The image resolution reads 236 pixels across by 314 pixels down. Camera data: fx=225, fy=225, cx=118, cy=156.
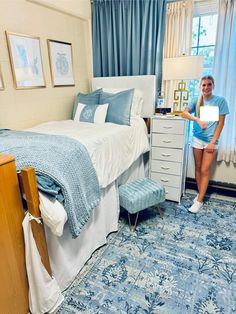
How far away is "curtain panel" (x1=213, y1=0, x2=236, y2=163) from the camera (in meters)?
2.39

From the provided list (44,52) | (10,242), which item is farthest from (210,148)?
(44,52)

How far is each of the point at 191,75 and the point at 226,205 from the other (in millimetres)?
1552

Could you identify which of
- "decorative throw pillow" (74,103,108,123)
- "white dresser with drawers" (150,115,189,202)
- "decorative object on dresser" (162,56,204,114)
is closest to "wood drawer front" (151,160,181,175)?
"white dresser with drawers" (150,115,189,202)

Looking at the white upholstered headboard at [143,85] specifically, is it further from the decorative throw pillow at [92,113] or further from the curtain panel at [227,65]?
the curtain panel at [227,65]

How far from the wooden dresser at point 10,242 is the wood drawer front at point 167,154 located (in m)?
1.77

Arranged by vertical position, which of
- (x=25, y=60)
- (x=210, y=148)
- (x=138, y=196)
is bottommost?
(x=138, y=196)

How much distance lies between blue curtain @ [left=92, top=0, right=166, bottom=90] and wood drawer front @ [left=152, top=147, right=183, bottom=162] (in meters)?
0.98

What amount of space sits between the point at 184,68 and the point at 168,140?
804 millimetres

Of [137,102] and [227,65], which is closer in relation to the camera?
[227,65]

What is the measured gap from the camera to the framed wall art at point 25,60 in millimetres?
2293

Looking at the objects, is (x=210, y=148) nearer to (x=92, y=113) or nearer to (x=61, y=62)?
(x=92, y=113)

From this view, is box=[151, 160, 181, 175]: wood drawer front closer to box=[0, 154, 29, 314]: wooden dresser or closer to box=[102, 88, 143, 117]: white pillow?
box=[102, 88, 143, 117]: white pillow

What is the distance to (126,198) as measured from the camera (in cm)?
216

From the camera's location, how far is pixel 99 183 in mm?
1827
